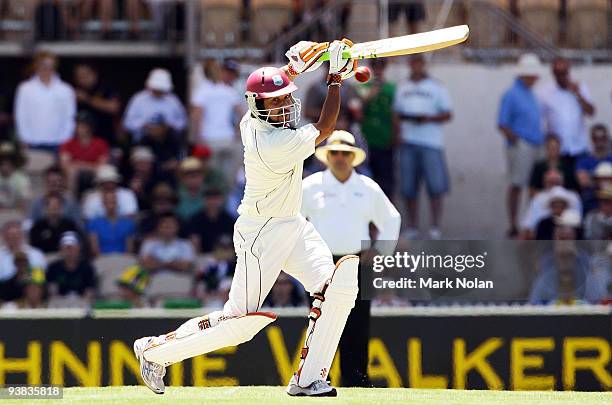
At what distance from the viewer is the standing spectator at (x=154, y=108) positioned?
14.2 metres

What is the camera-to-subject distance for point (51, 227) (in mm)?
13195

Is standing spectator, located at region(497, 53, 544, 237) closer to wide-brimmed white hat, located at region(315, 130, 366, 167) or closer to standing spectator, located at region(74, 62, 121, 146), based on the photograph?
standing spectator, located at region(74, 62, 121, 146)

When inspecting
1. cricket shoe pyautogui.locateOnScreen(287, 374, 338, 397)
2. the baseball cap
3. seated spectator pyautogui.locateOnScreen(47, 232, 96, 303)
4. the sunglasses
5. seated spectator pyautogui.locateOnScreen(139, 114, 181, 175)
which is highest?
the sunglasses

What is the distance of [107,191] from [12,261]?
3.72ft

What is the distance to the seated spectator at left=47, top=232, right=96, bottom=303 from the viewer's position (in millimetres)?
12617

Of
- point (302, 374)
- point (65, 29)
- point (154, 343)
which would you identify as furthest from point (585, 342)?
point (65, 29)

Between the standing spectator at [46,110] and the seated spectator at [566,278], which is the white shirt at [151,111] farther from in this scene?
the seated spectator at [566,278]

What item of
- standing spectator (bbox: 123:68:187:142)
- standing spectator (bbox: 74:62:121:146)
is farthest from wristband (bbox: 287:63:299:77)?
standing spectator (bbox: 74:62:121:146)

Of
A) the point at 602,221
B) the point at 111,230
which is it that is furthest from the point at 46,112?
the point at 602,221

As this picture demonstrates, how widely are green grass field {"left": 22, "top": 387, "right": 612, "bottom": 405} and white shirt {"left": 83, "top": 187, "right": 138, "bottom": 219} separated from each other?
478cm

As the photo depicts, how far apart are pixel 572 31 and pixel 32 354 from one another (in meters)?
7.83

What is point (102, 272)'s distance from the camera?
42.8ft

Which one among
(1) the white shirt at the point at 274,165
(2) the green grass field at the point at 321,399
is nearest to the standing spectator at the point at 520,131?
(2) the green grass field at the point at 321,399

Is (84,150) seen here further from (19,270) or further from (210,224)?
(19,270)
